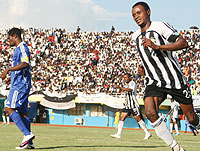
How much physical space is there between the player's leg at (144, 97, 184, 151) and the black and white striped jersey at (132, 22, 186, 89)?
27 cm

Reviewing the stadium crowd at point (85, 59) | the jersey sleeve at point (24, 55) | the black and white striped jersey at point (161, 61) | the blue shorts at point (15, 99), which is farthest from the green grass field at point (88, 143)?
the stadium crowd at point (85, 59)

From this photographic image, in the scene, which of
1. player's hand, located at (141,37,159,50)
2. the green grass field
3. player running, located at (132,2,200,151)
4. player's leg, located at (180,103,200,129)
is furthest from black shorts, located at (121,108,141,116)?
player's hand, located at (141,37,159,50)

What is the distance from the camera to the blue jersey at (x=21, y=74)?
322 inches

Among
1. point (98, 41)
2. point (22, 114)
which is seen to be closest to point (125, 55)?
point (98, 41)

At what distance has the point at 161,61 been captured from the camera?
657 cm

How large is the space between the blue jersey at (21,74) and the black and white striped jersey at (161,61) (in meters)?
2.63

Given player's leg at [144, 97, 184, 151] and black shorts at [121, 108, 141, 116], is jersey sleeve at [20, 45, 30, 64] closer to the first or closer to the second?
player's leg at [144, 97, 184, 151]

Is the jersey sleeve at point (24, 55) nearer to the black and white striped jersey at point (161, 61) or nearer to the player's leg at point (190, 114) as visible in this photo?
the black and white striped jersey at point (161, 61)

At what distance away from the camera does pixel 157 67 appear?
6.59m

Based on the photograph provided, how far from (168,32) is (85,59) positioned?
39917 mm

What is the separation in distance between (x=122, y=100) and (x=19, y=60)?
94.1 ft

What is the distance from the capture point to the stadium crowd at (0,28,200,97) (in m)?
41.4

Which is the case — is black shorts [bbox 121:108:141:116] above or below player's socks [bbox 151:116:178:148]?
above

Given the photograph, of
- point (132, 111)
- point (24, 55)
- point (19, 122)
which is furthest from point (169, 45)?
point (132, 111)
